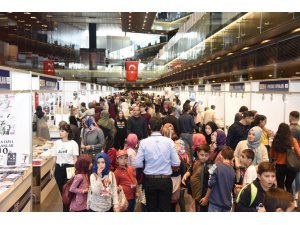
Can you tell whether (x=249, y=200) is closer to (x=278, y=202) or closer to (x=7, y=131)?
(x=278, y=202)

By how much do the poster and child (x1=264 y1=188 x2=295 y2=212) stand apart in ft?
13.7

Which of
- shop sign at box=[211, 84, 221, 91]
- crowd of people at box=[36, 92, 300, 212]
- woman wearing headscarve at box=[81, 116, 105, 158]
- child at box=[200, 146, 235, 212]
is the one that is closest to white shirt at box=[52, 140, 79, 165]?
crowd of people at box=[36, 92, 300, 212]

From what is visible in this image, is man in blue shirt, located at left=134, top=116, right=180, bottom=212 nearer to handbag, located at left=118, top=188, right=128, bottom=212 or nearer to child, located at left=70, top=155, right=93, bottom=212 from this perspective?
handbag, located at left=118, top=188, right=128, bottom=212

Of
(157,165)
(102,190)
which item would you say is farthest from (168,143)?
(102,190)

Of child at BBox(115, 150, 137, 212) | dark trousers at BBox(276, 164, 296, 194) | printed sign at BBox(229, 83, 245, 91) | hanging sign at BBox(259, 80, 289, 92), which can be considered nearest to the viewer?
child at BBox(115, 150, 137, 212)

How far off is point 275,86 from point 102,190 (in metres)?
5.26

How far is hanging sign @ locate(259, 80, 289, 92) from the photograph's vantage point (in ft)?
26.0

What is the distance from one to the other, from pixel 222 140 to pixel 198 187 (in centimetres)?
101

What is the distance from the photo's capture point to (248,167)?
16.0ft

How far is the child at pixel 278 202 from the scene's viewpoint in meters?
2.77

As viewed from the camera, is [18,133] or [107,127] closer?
[18,133]

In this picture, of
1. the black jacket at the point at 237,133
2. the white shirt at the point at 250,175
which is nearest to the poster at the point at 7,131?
the white shirt at the point at 250,175

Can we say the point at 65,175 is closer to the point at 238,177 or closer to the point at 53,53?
the point at 238,177
